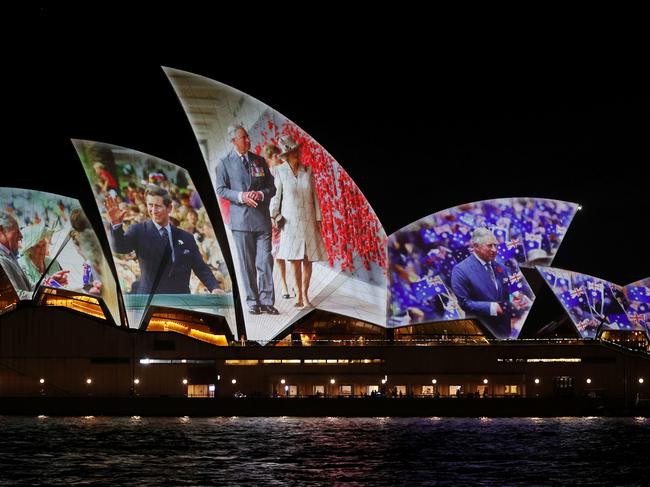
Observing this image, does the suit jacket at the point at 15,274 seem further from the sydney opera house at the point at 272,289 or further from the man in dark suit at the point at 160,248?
the man in dark suit at the point at 160,248

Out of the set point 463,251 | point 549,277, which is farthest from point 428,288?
point 549,277

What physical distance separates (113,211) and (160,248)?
3.86 m

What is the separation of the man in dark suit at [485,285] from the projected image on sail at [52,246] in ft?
76.3

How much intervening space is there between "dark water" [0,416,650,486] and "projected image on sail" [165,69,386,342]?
43.1ft

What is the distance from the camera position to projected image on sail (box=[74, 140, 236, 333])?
75812mm

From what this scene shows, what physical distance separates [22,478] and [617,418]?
1643 inches

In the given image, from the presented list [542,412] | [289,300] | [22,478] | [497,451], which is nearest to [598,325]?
[542,412]

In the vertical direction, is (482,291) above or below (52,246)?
below

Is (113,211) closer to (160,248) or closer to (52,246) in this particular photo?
(160,248)

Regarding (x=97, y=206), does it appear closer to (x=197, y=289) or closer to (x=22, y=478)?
(x=197, y=289)

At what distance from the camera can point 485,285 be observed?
80062 millimetres

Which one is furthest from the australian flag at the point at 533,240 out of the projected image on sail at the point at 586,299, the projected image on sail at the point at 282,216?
the projected image on sail at the point at 282,216

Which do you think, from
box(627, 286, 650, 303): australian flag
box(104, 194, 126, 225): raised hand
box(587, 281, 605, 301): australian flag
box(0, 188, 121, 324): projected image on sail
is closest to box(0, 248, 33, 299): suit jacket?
box(0, 188, 121, 324): projected image on sail

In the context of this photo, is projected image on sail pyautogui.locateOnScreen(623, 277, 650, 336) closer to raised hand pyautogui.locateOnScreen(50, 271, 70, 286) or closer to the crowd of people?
the crowd of people
